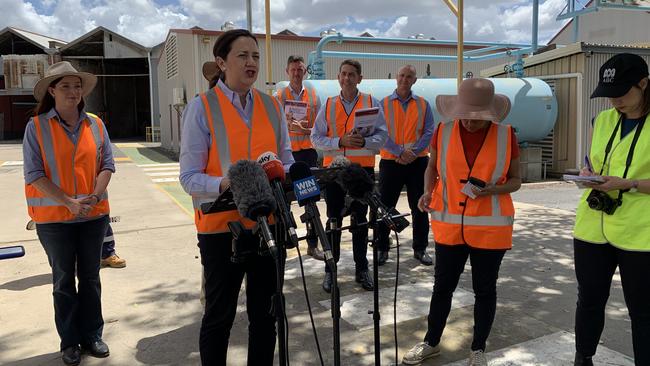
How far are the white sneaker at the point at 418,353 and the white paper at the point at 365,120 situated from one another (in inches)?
79.4

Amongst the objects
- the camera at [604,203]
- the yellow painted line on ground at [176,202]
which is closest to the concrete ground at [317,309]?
the camera at [604,203]

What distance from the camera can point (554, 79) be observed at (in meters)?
12.3

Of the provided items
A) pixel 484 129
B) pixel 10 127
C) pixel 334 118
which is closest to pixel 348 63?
pixel 334 118

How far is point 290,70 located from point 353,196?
3707 mm

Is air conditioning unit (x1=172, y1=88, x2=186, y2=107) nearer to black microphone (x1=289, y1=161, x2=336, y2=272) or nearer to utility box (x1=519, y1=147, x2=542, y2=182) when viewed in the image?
utility box (x1=519, y1=147, x2=542, y2=182)

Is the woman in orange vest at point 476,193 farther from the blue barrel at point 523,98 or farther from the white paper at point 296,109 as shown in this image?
the blue barrel at point 523,98

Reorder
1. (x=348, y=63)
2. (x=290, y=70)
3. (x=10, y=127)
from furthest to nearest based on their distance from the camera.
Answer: (x=10, y=127) < (x=290, y=70) < (x=348, y=63)

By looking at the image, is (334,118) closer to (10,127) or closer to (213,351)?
(213,351)

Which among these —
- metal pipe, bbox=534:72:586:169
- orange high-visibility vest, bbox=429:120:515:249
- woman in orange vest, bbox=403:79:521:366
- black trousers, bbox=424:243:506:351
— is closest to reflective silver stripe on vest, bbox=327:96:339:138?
→ woman in orange vest, bbox=403:79:521:366

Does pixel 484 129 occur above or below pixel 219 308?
above

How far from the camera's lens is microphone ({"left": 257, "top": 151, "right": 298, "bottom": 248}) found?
2093 mm

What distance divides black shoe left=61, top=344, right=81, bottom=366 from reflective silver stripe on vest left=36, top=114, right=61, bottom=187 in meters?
1.08

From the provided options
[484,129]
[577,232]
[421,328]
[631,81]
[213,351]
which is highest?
[631,81]

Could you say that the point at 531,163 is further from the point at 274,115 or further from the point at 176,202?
the point at 274,115
